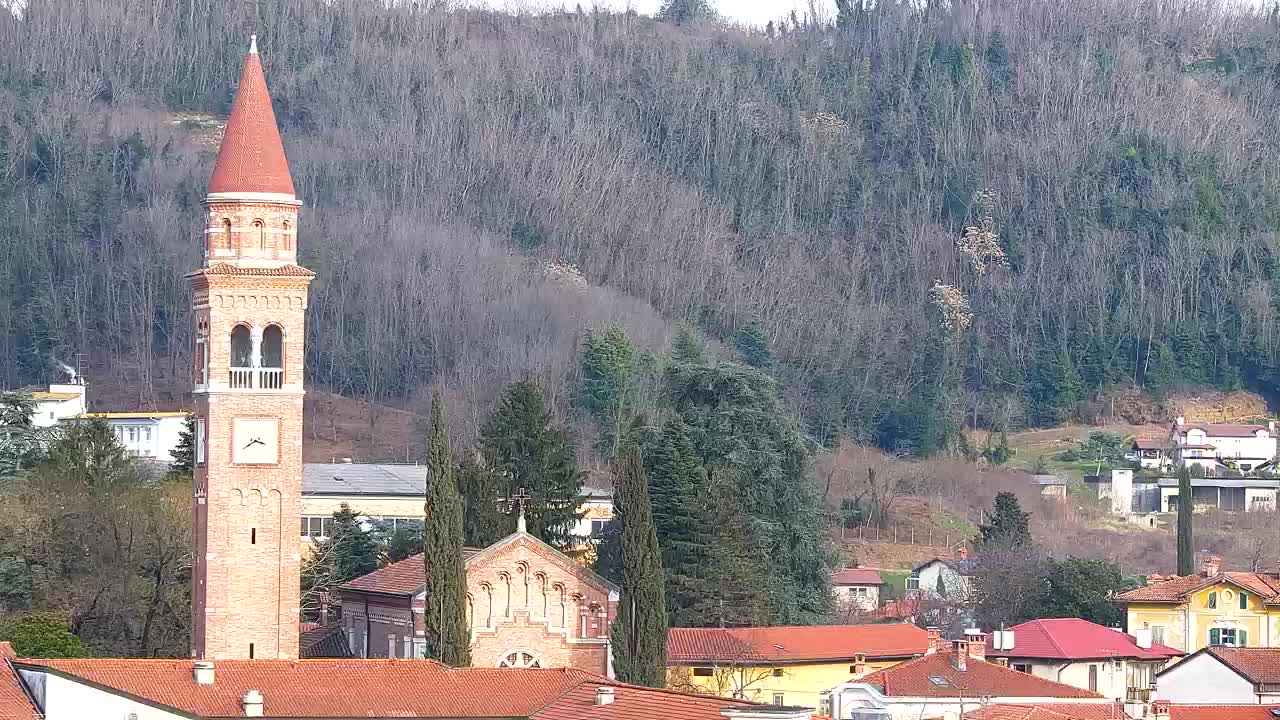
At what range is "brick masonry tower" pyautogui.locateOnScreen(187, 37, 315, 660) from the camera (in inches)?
2062

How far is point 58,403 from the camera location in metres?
100

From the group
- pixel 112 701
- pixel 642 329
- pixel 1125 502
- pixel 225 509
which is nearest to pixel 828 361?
pixel 642 329

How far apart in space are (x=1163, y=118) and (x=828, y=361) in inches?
1388

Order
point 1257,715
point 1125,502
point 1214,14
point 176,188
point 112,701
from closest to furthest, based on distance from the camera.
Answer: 1. point 112,701
2. point 1257,715
3. point 1125,502
4. point 176,188
5. point 1214,14

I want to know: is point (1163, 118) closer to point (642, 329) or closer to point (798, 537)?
point (642, 329)

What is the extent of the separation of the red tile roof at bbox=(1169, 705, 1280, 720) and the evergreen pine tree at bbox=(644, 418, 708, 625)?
54.3ft

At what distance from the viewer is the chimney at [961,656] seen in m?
52.6

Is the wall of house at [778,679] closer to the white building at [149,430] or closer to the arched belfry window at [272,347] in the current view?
the arched belfry window at [272,347]

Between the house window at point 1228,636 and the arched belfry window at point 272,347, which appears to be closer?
the arched belfry window at point 272,347

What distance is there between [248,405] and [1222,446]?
245 feet

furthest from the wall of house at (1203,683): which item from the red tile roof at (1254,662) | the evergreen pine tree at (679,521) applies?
the evergreen pine tree at (679,521)

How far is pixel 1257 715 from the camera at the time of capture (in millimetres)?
48438

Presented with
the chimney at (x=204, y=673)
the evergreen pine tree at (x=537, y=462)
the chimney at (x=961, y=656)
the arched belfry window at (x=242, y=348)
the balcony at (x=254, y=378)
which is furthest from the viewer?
the evergreen pine tree at (x=537, y=462)

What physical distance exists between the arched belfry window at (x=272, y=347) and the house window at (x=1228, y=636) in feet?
89.0
